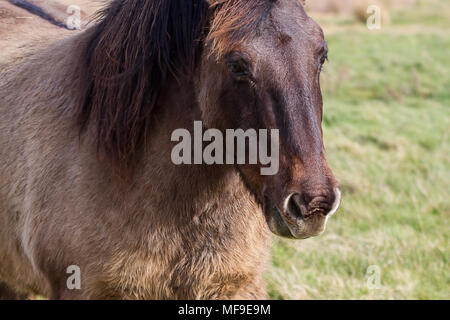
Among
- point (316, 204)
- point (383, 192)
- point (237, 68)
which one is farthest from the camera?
point (383, 192)

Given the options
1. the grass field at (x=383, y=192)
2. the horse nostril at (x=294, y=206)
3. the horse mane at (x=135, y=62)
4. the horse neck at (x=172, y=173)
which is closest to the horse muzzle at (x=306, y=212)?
the horse nostril at (x=294, y=206)

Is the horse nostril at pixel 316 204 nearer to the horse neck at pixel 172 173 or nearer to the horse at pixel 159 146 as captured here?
the horse at pixel 159 146

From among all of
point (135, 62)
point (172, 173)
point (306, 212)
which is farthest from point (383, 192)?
point (306, 212)

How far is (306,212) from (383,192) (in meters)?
4.11

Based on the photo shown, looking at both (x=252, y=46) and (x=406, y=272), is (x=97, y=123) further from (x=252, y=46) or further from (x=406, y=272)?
(x=406, y=272)

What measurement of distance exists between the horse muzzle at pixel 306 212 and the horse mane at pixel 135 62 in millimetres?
815

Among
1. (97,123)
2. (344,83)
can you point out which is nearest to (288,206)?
(97,123)

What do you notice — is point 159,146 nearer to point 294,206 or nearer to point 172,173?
point 172,173

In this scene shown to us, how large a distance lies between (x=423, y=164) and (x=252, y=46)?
16.3 ft

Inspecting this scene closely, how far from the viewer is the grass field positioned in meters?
4.46

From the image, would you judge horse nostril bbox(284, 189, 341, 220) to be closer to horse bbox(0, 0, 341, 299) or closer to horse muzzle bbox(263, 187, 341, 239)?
horse muzzle bbox(263, 187, 341, 239)

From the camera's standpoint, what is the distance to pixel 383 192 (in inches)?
238

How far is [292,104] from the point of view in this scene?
2.27 meters

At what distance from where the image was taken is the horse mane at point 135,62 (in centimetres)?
265
